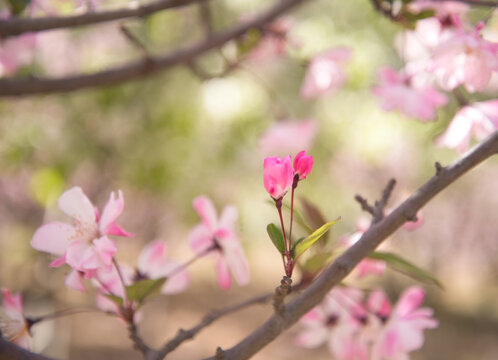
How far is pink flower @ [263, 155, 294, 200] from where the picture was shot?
52 cm

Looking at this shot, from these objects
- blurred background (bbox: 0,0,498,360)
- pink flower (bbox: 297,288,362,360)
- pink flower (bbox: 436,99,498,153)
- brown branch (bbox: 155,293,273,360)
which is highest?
pink flower (bbox: 436,99,498,153)

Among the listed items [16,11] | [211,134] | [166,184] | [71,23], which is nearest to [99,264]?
[71,23]

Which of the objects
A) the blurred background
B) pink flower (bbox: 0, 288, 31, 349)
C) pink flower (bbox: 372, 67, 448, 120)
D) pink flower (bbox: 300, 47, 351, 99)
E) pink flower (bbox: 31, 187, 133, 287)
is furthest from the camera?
the blurred background

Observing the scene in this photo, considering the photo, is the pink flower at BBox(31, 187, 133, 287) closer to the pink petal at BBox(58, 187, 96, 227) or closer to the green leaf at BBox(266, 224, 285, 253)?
the pink petal at BBox(58, 187, 96, 227)

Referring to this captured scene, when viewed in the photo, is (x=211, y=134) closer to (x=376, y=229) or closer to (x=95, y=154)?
(x=95, y=154)

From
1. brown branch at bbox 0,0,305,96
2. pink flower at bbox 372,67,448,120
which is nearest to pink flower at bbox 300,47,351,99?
brown branch at bbox 0,0,305,96

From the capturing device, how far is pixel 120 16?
0.91m

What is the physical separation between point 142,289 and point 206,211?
181mm

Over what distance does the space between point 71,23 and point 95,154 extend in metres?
2.23

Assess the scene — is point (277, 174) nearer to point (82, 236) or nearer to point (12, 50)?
point (82, 236)

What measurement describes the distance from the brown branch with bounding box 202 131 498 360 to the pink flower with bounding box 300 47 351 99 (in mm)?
826

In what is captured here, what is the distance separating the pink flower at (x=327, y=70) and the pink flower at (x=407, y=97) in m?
0.36

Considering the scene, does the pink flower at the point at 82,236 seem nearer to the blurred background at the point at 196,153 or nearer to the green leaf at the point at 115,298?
the green leaf at the point at 115,298

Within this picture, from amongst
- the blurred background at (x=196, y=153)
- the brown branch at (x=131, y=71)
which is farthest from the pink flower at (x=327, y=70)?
the brown branch at (x=131, y=71)
